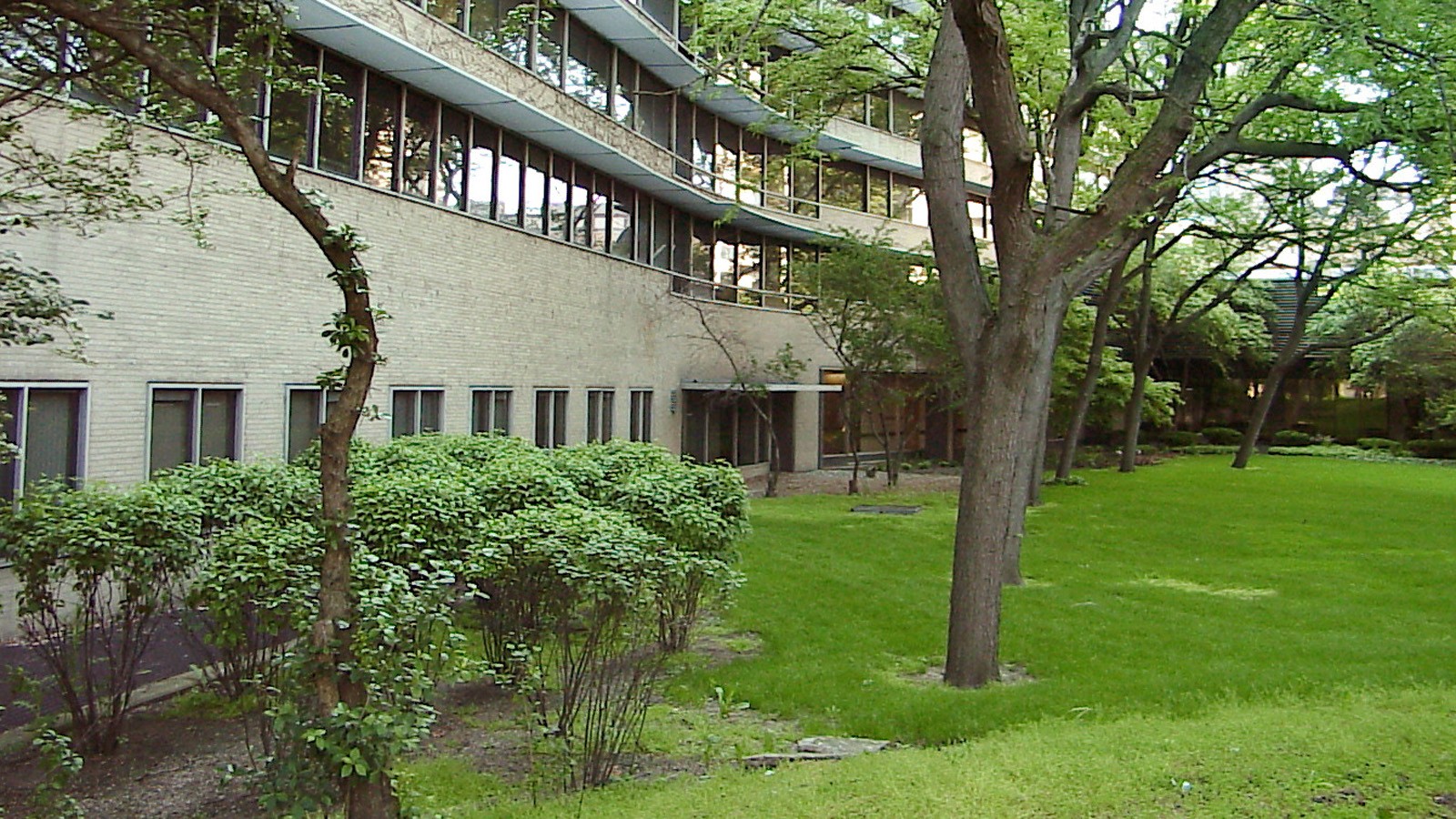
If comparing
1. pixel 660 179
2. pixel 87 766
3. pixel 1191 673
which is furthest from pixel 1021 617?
pixel 660 179

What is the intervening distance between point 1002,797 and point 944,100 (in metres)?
6.07

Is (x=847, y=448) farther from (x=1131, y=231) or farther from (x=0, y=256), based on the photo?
(x=0, y=256)

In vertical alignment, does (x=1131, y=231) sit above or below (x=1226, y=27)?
below

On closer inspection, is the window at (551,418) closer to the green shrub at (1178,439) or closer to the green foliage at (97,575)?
the green foliage at (97,575)

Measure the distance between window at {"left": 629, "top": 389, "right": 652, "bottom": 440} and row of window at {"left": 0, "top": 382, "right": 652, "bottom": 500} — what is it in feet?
20.1

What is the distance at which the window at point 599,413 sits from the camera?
2161 cm

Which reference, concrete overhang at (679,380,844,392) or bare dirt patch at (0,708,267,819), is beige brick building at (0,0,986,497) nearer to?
concrete overhang at (679,380,844,392)

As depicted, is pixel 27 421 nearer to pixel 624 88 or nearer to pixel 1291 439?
pixel 624 88

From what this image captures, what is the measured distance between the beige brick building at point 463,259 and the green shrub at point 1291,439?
847 inches

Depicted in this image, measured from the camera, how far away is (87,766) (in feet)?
22.5

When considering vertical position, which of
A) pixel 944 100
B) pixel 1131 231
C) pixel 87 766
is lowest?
pixel 87 766

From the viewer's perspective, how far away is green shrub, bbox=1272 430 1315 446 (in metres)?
41.9

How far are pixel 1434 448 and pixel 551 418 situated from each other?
32.5 metres

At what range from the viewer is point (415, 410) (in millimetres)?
16062
